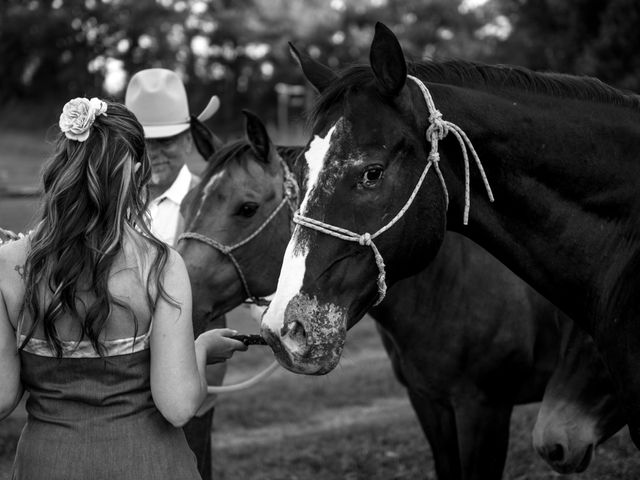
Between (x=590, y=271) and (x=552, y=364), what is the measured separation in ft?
5.11

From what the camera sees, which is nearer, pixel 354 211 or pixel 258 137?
pixel 354 211

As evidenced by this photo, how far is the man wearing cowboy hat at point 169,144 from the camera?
4199mm

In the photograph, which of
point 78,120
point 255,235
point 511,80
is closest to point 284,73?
point 255,235

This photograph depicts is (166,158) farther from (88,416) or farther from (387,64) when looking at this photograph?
(88,416)

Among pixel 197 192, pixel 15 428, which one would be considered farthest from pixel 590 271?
pixel 15 428

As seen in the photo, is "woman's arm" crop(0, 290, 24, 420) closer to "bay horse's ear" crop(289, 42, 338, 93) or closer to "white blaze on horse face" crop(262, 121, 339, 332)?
"white blaze on horse face" crop(262, 121, 339, 332)

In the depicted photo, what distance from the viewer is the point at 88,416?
226 cm

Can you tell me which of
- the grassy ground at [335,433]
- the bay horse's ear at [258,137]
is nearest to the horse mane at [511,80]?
the bay horse's ear at [258,137]

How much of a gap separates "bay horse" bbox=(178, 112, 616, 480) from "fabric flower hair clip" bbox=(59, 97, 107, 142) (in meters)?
1.49

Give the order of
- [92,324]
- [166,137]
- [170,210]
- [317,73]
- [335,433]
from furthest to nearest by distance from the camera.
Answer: [335,433] → [166,137] → [170,210] → [317,73] → [92,324]

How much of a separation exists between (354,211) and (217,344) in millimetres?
680

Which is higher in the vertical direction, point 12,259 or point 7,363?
point 12,259

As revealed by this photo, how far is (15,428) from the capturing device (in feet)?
21.2

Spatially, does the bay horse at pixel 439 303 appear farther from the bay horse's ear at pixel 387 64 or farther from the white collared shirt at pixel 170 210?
the bay horse's ear at pixel 387 64
